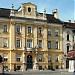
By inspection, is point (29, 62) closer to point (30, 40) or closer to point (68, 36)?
point (30, 40)

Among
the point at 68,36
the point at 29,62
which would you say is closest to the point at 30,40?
the point at 29,62

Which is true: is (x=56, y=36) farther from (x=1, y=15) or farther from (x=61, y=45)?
(x=1, y=15)

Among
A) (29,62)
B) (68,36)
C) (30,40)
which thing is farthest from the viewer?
(68,36)

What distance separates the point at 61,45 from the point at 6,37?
10963mm

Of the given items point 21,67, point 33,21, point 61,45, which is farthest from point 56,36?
point 21,67

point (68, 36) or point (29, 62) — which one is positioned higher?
point (68, 36)

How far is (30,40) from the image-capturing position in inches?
1967

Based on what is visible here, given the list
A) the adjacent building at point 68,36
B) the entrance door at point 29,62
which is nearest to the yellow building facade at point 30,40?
the entrance door at point 29,62

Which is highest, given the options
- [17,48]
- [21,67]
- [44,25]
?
[44,25]

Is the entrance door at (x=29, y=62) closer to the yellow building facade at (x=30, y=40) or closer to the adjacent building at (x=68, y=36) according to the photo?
the yellow building facade at (x=30, y=40)

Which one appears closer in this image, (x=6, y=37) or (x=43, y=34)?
(x=6, y=37)

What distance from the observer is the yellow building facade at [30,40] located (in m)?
47.9

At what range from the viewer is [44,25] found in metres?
51.2

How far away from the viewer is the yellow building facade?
47875mm
